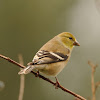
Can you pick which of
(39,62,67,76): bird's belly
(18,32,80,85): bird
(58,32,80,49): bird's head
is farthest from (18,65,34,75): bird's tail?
(58,32,80,49): bird's head

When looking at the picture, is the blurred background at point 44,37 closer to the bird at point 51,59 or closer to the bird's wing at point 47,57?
the bird at point 51,59

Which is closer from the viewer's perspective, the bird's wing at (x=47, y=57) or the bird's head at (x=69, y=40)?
the bird's wing at (x=47, y=57)

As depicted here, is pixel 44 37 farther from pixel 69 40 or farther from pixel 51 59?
pixel 51 59

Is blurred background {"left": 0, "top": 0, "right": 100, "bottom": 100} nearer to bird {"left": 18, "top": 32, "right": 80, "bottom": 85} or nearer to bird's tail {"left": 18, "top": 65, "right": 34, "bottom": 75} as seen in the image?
bird {"left": 18, "top": 32, "right": 80, "bottom": 85}

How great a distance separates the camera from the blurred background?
11.8m

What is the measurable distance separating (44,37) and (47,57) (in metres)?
9.09

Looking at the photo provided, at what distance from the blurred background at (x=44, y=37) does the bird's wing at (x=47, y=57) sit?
→ 5317mm

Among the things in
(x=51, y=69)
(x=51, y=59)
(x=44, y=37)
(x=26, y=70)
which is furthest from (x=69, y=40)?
(x=44, y=37)

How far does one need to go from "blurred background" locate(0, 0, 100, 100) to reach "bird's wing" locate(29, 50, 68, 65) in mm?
5317

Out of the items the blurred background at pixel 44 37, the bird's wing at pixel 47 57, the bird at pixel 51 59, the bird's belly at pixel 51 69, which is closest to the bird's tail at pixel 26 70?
the bird at pixel 51 59

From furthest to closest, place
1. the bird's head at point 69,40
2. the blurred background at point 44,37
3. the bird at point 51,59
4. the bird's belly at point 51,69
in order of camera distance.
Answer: the blurred background at point 44,37
the bird's head at point 69,40
the bird's belly at point 51,69
the bird at point 51,59

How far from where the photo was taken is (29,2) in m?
14.4

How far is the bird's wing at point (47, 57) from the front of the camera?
4648 mm

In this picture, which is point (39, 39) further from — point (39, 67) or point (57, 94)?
point (39, 67)
